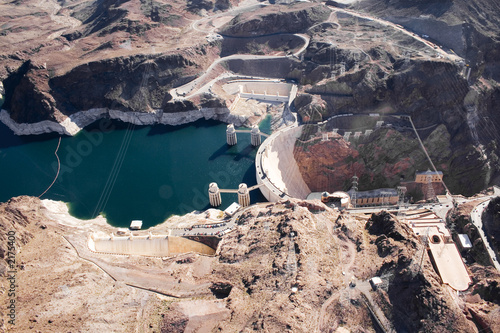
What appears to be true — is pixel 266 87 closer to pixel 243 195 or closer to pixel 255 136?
pixel 255 136

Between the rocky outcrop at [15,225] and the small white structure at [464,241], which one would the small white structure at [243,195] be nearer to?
the rocky outcrop at [15,225]

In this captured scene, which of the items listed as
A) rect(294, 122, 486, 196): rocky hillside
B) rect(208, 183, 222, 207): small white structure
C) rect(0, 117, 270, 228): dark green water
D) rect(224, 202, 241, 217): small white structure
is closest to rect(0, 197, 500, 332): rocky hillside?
rect(224, 202, 241, 217): small white structure

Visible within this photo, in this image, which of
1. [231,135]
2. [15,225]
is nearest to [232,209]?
[231,135]

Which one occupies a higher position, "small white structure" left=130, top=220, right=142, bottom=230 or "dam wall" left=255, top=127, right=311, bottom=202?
"dam wall" left=255, top=127, right=311, bottom=202

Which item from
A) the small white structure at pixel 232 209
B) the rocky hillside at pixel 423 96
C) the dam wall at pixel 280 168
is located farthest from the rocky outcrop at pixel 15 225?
the rocky hillside at pixel 423 96

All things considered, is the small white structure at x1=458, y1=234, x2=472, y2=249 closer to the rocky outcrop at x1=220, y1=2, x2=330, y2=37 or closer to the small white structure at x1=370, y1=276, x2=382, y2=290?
the small white structure at x1=370, y1=276, x2=382, y2=290
